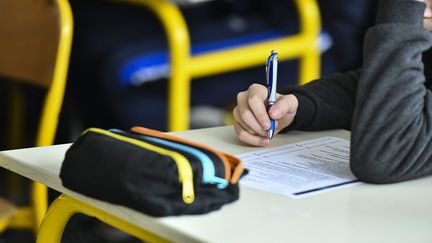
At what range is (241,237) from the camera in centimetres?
92

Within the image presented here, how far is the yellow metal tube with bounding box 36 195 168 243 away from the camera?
104 centimetres

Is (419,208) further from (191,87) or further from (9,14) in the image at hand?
(191,87)

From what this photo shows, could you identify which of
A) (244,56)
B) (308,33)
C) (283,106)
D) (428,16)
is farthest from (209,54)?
(428,16)

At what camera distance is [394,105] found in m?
1.17

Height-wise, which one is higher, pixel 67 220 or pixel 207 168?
pixel 207 168

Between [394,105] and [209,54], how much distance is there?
1518 millimetres

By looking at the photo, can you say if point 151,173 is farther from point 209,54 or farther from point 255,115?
point 209,54

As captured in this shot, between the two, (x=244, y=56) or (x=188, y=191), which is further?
(x=244, y=56)

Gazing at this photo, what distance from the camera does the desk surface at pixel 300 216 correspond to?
0.94 meters

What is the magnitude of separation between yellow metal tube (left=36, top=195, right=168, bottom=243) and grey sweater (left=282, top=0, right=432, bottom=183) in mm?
319

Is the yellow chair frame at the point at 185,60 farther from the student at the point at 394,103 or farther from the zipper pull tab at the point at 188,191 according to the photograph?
the student at the point at 394,103

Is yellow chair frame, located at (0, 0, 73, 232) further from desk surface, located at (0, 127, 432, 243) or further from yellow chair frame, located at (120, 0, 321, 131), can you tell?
desk surface, located at (0, 127, 432, 243)

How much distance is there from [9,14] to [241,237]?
1.30m

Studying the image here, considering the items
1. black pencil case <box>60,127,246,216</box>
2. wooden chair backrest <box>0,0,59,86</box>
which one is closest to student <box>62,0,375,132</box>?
wooden chair backrest <box>0,0,59,86</box>
